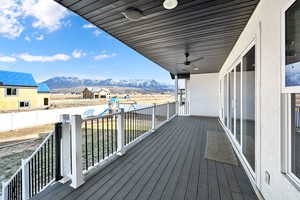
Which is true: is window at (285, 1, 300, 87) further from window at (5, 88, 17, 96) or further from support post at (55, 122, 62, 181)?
window at (5, 88, 17, 96)

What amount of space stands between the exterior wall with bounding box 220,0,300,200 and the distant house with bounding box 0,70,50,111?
19.1 m

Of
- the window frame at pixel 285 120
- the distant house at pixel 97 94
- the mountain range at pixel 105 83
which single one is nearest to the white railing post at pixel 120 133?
the window frame at pixel 285 120

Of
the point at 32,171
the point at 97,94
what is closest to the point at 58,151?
the point at 32,171

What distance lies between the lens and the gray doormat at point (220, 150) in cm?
275

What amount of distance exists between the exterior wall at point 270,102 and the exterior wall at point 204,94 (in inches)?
246

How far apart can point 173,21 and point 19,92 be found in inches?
726

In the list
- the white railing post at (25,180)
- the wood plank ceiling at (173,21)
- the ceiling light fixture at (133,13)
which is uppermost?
the wood plank ceiling at (173,21)

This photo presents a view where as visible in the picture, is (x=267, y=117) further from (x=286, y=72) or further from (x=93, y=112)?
(x=93, y=112)

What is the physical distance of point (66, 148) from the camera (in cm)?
195

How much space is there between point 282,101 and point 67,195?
8.70 feet

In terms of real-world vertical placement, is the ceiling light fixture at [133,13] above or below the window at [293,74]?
above

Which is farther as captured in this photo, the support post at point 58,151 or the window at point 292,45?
the support post at point 58,151

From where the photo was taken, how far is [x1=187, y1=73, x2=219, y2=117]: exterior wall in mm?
7766

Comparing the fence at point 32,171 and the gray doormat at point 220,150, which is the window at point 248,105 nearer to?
the gray doormat at point 220,150
